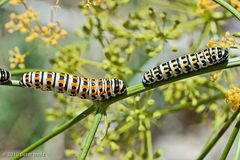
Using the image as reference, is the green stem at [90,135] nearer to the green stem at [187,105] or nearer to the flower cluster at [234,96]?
the flower cluster at [234,96]

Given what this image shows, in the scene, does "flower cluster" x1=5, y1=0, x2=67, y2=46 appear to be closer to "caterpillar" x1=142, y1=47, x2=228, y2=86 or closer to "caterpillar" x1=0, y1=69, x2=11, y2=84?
"caterpillar" x1=0, y1=69, x2=11, y2=84

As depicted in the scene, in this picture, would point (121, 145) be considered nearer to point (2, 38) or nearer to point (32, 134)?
point (32, 134)

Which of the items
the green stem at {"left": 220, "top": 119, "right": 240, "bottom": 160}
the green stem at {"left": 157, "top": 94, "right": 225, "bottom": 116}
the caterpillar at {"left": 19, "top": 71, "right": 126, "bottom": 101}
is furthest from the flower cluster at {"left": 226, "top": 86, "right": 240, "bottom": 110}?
the green stem at {"left": 157, "top": 94, "right": 225, "bottom": 116}

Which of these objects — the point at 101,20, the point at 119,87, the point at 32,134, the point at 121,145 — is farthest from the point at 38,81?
the point at 32,134

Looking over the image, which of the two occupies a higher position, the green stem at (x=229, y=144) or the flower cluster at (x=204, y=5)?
the flower cluster at (x=204, y=5)

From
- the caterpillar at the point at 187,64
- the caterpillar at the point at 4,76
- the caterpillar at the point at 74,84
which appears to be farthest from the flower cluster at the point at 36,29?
the caterpillar at the point at 187,64
